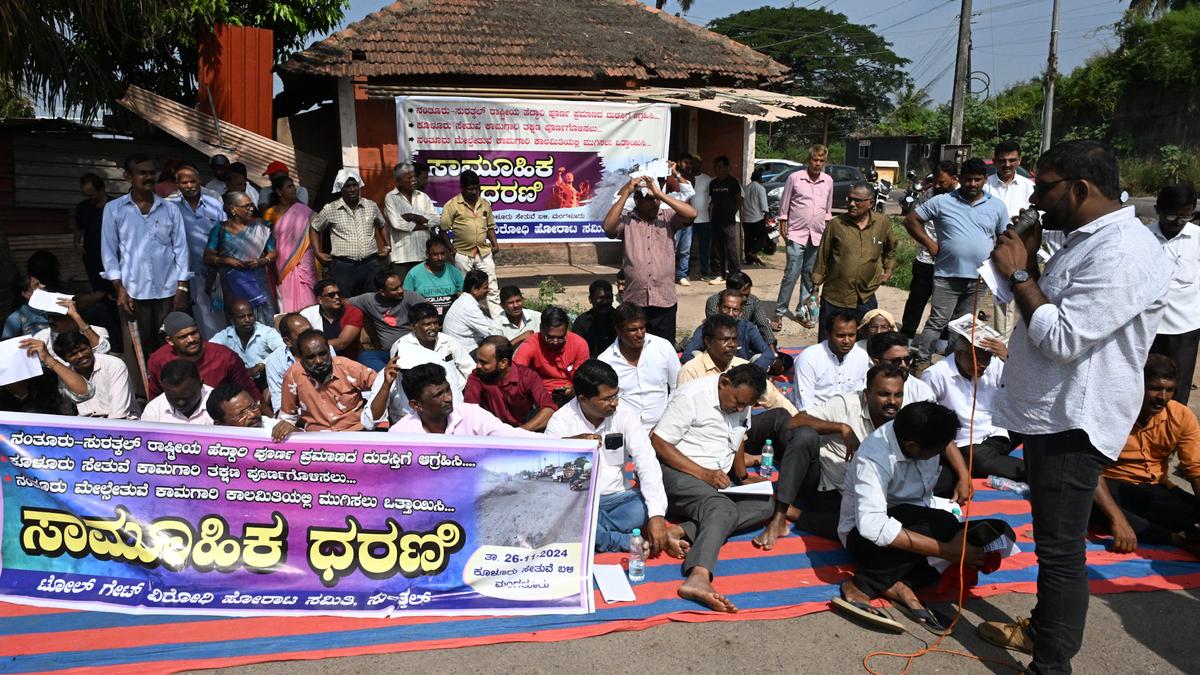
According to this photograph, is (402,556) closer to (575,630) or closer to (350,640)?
(350,640)

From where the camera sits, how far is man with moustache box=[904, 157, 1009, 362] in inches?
269

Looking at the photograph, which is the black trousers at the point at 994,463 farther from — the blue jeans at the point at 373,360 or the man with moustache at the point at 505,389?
the blue jeans at the point at 373,360

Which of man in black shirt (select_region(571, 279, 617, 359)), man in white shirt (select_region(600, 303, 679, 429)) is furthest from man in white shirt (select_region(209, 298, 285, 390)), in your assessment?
man in white shirt (select_region(600, 303, 679, 429))

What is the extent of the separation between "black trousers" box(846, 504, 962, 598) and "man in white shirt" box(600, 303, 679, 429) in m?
1.96

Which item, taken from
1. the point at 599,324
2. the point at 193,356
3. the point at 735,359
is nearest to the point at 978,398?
the point at 735,359

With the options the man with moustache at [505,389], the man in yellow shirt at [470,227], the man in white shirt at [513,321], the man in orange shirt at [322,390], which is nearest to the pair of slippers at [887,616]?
the man with moustache at [505,389]

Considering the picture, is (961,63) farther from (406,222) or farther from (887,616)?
(887,616)

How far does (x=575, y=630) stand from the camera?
3.70 m

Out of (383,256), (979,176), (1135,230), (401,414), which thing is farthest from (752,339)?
(1135,230)

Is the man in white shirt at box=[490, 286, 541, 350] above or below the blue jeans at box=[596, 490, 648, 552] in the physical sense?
above

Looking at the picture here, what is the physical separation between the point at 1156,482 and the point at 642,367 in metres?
2.98

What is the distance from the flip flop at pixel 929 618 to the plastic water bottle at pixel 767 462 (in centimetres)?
171

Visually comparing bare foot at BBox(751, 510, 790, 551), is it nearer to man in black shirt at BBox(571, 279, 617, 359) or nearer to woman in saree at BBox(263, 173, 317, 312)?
man in black shirt at BBox(571, 279, 617, 359)

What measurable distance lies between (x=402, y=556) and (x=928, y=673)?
2.29 meters
